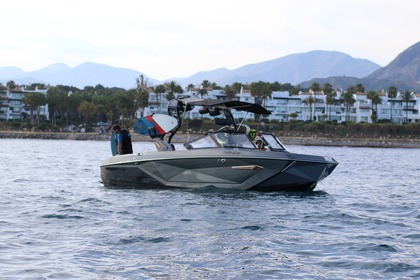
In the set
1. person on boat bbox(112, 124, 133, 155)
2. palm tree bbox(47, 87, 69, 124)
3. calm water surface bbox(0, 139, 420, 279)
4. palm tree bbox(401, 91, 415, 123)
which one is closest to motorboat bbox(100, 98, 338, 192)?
calm water surface bbox(0, 139, 420, 279)

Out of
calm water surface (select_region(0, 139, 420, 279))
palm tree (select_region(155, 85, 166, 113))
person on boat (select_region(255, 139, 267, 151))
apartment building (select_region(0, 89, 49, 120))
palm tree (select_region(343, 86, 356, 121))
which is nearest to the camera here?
calm water surface (select_region(0, 139, 420, 279))

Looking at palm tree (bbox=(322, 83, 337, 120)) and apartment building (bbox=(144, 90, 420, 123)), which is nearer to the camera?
palm tree (bbox=(322, 83, 337, 120))

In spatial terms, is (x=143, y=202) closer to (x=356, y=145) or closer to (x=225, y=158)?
(x=225, y=158)

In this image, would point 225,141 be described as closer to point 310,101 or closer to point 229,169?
point 229,169

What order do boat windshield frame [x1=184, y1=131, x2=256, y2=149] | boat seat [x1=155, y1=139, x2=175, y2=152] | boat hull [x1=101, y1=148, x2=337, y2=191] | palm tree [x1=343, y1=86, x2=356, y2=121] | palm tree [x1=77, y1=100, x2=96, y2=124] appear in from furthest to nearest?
palm tree [x1=343, y1=86, x2=356, y2=121] < palm tree [x1=77, y1=100, x2=96, y2=124] < boat seat [x1=155, y1=139, x2=175, y2=152] < boat windshield frame [x1=184, y1=131, x2=256, y2=149] < boat hull [x1=101, y1=148, x2=337, y2=191]

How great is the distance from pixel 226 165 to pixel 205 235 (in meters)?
6.88

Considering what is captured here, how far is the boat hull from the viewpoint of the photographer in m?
20.3

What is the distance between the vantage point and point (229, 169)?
20453 mm

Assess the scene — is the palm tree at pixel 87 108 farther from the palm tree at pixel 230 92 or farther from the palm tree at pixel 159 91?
the palm tree at pixel 230 92

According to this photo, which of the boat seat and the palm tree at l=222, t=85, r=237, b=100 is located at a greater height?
the palm tree at l=222, t=85, r=237, b=100

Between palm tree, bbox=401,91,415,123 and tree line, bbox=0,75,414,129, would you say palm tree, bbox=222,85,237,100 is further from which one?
palm tree, bbox=401,91,415,123

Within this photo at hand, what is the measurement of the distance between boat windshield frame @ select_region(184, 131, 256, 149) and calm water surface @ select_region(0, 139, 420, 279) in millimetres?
1375

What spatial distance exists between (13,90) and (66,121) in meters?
18.9

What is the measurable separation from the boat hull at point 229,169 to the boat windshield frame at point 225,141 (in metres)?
0.41
